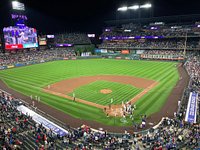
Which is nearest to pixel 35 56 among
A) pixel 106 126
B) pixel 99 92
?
pixel 99 92

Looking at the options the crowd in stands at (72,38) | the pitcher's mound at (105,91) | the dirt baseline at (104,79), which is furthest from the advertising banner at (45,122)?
the crowd in stands at (72,38)

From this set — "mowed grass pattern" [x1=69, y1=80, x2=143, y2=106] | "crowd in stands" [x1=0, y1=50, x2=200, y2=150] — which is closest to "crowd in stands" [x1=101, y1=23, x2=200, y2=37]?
"mowed grass pattern" [x1=69, y1=80, x2=143, y2=106]

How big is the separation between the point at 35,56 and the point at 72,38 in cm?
2695

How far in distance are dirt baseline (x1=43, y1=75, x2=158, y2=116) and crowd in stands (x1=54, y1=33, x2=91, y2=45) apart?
56.5 m

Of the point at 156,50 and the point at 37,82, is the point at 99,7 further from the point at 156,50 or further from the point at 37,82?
the point at 37,82

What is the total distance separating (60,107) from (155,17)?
237ft

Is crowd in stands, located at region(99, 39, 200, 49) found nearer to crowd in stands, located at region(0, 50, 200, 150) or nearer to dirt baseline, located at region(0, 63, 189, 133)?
dirt baseline, located at region(0, 63, 189, 133)

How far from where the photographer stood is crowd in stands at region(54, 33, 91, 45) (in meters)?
94.4

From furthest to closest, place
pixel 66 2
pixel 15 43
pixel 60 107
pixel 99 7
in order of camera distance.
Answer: pixel 99 7 → pixel 66 2 → pixel 15 43 → pixel 60 107

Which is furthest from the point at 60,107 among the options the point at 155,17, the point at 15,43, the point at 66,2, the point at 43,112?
the point at 155,17

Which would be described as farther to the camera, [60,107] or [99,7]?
[99,7]

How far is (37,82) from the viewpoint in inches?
1542

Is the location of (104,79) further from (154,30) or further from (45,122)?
(154,30)

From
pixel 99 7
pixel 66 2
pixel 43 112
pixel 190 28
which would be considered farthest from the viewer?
pixel 99 7
